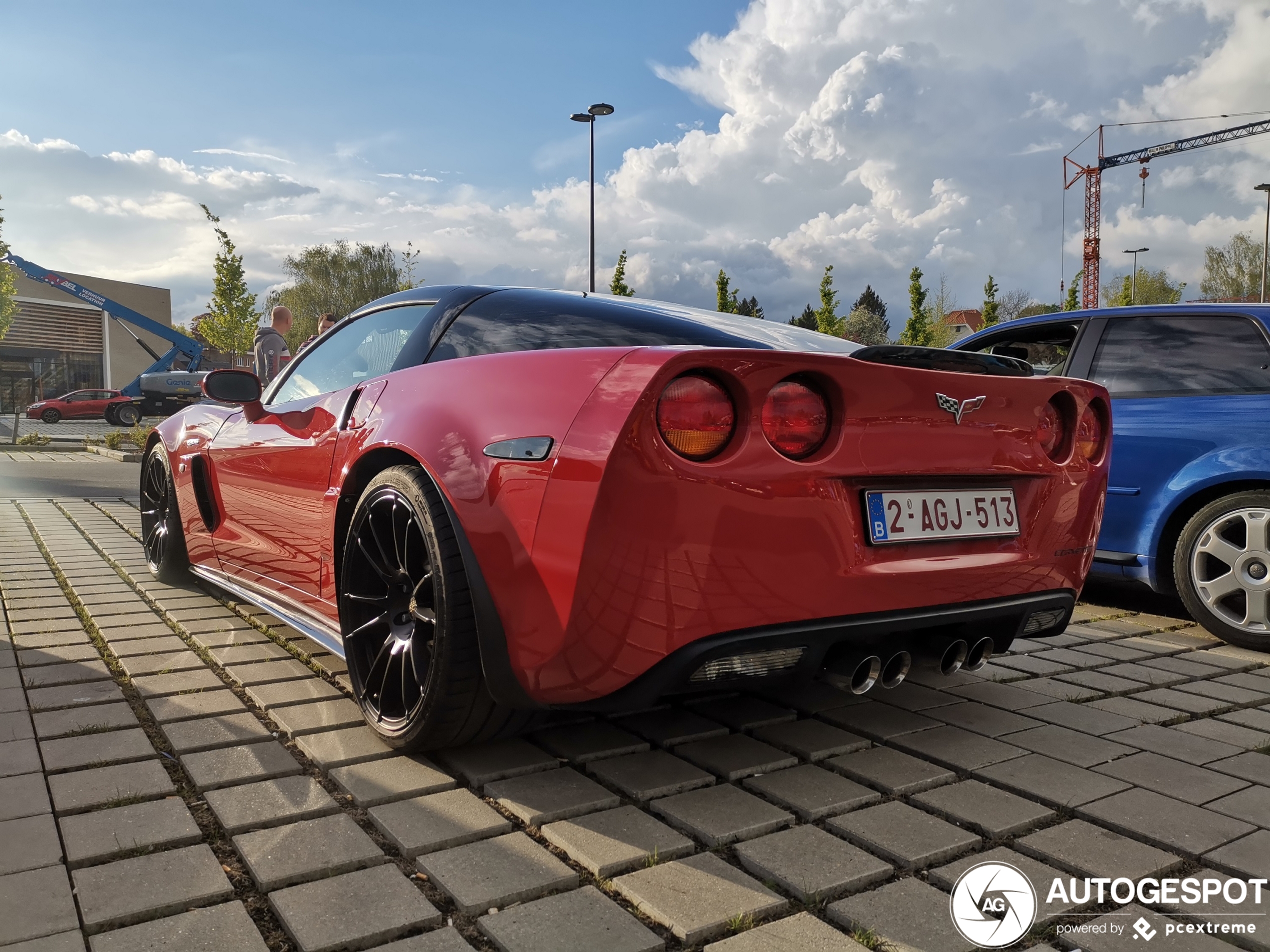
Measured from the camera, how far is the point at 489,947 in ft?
5.67

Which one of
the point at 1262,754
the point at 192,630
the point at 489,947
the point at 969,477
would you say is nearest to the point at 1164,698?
the point at 1262,754

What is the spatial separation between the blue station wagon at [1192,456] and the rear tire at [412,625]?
103 inches

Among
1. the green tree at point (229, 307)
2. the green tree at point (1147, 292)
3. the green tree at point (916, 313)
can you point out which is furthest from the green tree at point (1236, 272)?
the green tree at point (229, 307)

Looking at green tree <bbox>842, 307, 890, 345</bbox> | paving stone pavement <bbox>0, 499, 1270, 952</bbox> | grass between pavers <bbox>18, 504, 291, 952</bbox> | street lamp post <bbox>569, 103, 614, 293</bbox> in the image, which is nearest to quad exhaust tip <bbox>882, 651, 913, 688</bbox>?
paving stone pavement <bbox>0, 499, 1270, 952</bbox>

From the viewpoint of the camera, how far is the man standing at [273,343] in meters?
9.25

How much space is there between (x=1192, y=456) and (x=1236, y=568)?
0.52 m

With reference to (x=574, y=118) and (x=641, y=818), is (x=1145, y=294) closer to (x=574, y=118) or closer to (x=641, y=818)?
(x=574, y=118)

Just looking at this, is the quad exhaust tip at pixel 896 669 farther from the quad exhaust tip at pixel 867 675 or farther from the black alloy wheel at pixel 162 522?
the black alloy wheel at pixel 162 522

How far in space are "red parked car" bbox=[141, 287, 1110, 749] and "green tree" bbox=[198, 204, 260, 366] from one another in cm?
2987

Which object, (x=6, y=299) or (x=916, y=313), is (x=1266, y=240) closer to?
(x=916, y=313)

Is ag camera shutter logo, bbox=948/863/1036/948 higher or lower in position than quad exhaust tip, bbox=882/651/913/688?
lower

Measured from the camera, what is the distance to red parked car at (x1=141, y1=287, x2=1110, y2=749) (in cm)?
213

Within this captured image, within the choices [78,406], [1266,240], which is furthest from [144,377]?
[1266,240]

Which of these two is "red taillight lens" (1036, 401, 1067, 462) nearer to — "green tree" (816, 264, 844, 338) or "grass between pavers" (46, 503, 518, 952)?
"grass between pavers" (46, 503, 518, 952)
